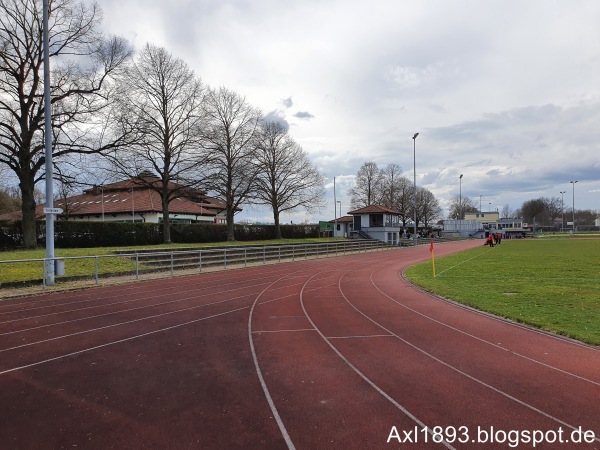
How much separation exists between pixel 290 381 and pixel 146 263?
49.4 feet

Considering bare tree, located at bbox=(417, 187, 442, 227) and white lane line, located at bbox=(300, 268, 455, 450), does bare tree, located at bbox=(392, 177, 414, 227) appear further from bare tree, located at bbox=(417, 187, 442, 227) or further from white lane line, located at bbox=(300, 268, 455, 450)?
white lane line, located at bbox=(300, 268, 455, 450)

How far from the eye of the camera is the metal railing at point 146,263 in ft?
44.9

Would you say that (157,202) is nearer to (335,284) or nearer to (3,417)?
(335,284)

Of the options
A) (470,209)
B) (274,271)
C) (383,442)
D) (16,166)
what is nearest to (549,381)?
(383,442)

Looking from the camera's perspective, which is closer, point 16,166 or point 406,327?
point 406,327

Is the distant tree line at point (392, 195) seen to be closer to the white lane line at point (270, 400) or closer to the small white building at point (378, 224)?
the small white building at point (378, 224)

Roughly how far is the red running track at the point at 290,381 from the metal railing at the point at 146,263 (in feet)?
15.9

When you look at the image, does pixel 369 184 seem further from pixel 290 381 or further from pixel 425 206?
pixel 290 381

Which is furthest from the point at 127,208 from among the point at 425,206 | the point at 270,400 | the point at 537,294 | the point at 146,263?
the point at 425,206

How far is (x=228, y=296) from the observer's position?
11508 millimetres

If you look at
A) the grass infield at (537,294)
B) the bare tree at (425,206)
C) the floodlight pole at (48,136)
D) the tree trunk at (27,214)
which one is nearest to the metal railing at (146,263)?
the floodlight pole at (48,136)

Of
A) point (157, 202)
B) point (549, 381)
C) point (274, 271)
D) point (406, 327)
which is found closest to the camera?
point (549, 381)

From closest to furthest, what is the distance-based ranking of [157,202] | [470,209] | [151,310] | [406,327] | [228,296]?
1. [406,327]
2. [151,310]
3. [228,296]
4. [157,202]
5. [470,209]

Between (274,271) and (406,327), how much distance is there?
11.9 meters
